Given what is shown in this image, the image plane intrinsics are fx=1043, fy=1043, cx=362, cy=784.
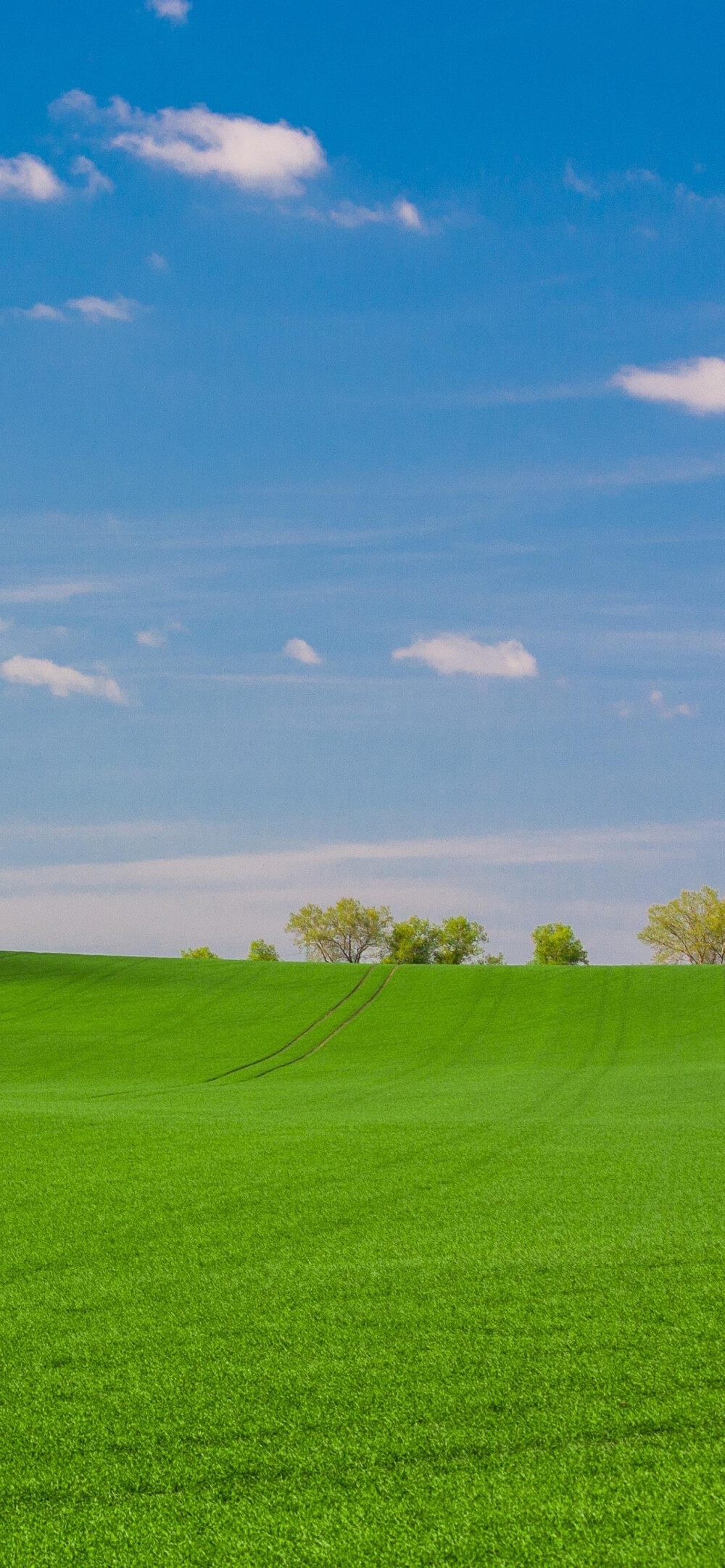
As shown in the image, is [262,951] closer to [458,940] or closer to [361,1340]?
[458,940]

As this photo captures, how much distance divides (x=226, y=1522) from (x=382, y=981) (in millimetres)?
41537

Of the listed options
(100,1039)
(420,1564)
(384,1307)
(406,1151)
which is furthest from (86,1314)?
(100,1039)

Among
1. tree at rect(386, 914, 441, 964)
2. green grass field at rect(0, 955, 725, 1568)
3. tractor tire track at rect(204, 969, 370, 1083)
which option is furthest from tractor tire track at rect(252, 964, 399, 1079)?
tree at rect(386, 914, 441, 964)

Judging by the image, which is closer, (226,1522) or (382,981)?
(226,1522)

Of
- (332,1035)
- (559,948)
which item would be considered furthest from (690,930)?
(332,1035)

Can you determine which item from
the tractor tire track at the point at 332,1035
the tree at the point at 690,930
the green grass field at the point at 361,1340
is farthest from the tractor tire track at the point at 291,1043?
the tree at the point at 690,930

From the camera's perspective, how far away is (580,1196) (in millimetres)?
8375

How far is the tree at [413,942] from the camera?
99.4m

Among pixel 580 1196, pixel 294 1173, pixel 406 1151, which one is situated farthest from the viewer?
pixel 406 1151

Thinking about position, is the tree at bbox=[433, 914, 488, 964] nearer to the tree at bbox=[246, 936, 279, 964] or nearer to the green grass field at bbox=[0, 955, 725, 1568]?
the tree at bbox=[246, 936, 279, 964]

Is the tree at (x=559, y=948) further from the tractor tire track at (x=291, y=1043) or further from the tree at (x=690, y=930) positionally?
the tractor tire track at (x=291, y=1043)

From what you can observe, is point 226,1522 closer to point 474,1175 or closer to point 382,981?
point 474,1175

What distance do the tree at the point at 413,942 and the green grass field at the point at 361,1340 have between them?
8606 cm

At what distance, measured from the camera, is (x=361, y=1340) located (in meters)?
5.08
